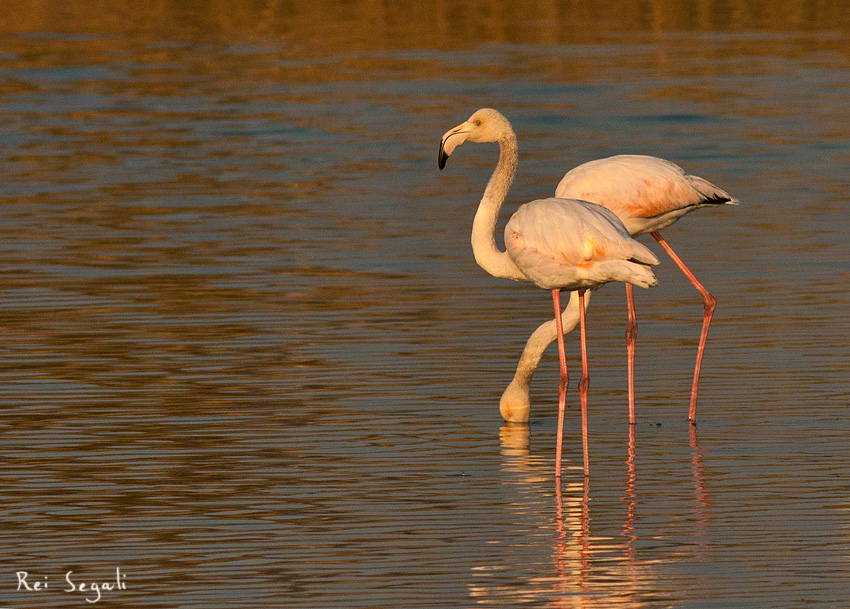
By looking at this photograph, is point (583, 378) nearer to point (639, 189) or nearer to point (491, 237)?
point (491, 237)

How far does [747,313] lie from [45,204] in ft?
29.4

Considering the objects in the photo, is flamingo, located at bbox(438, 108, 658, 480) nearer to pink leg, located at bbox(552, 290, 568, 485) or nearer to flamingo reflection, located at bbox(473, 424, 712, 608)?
pink leg, located at bbox(552, 290, 568, 485)

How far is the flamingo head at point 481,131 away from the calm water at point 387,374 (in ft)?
4.73

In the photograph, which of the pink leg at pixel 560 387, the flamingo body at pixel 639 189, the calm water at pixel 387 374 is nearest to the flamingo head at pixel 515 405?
the calm water at pixel 387 374

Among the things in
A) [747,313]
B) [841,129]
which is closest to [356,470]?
[747,313]

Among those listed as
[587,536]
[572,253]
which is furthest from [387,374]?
[587,536]

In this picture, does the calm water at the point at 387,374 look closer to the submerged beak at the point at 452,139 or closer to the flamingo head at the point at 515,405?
the flamingo head at the point at 515,405

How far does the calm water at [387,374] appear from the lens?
22.2ft

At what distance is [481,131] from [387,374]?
5.37 feet

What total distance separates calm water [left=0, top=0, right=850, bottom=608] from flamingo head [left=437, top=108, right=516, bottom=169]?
4.73 feet

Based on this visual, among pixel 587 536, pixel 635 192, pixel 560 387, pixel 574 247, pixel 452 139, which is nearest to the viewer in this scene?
pixel 587 536

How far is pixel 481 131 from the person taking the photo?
9641 mm

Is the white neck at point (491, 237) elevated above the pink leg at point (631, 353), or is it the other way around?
the white neck at point (491, 237)

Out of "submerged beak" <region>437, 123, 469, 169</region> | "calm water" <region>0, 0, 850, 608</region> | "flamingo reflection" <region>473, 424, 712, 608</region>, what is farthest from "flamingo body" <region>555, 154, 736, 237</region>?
"flamingo reflection" <region>473, 424, 712, 608</region>
